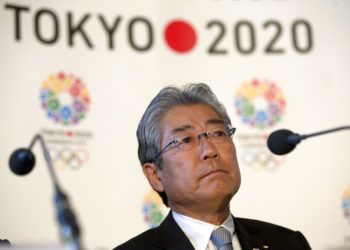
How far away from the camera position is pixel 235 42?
11.3 ft

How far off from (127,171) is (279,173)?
792 millimetres

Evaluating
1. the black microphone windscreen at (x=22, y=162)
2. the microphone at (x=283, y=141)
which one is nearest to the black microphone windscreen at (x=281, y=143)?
the microphone at (x=283, y=141)

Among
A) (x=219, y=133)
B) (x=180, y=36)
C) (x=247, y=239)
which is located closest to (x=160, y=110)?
(x=219, y=133)

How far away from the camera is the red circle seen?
3.34 meters

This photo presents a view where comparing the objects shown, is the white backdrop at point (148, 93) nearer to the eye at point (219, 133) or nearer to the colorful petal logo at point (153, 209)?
the colorful petal logo at point (153, 209)

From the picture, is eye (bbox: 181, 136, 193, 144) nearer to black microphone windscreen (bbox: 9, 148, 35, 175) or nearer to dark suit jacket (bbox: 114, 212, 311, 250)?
dark suit jacket (bbox: 114, 212, 311, 250)

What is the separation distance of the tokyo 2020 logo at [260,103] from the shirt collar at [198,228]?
1.22 meters

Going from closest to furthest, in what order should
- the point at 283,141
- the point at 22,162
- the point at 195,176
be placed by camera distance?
the point at 22,162 → the point at 283,141 → the point at 195,176

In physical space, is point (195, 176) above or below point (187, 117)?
below

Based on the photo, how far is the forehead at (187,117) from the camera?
7.12 ft

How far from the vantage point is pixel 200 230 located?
212 centimetres

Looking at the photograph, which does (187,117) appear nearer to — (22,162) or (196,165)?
(196,165)

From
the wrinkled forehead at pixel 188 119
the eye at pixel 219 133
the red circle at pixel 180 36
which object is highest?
the red circle at pixel 180 36

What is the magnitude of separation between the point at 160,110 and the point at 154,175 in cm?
23
